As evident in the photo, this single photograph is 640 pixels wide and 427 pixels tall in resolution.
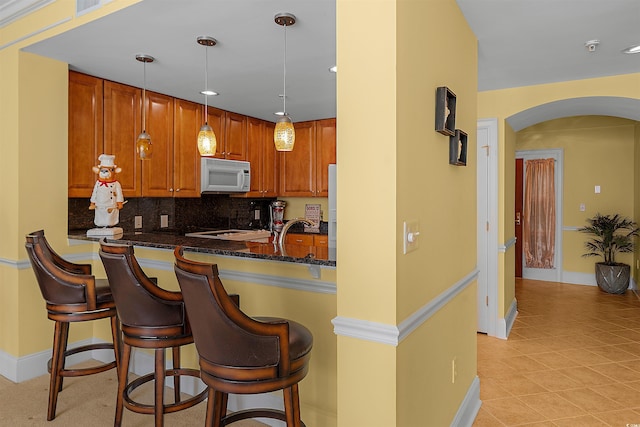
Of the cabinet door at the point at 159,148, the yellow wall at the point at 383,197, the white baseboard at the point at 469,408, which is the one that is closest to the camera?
the yellow wall at the point at 383,197

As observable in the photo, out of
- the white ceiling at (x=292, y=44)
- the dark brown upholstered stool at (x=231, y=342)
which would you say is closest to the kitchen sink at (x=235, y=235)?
the white ceiling at (x=292, y=44)

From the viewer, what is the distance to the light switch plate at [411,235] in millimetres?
1597

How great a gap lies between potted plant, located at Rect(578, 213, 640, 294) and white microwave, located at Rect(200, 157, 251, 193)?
5.13 meters

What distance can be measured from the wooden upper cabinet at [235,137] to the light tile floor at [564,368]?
11.0 feet

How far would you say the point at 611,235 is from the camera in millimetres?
6066

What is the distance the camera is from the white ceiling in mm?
2334

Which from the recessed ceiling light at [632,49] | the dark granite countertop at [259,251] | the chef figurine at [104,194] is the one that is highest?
the recessed ceiling light at [632,49]

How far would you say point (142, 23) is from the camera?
8.14 feet

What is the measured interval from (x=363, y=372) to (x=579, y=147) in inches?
259

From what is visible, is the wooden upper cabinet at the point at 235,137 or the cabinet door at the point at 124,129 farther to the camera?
the wooden upper cabinet at the point at 235,137

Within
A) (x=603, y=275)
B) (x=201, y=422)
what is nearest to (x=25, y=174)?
(x=201, y=422)

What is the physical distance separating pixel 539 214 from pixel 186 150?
571 cm

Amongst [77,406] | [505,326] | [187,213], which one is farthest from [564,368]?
[187,213]

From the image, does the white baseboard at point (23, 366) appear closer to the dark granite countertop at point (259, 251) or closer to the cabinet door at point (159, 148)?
the dark granite countertop at point (259, 251)
